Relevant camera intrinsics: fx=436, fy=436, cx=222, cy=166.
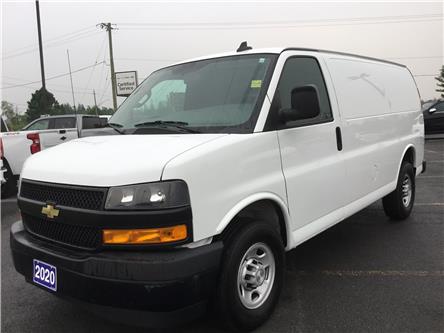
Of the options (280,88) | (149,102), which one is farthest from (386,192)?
(149,102)

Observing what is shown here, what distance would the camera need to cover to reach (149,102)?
3943 millimetres

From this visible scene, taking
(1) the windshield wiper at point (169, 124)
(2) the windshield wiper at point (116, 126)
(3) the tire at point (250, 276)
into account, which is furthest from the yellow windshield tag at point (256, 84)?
(2) the windshield wiper at point (116, 126)

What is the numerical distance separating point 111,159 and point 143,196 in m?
0.38

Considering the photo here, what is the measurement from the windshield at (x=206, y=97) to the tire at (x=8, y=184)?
570cm

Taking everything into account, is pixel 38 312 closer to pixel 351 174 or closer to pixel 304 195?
pixel 304 195

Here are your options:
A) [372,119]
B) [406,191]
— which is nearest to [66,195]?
[372,119]

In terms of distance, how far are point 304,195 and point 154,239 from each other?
4.90ft

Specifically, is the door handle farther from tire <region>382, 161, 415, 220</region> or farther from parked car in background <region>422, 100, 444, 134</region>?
parked car in background <region>422, 100, 444, 134</region>

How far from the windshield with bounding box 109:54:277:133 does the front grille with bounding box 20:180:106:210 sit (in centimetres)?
96

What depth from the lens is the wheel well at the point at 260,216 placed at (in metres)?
2.95

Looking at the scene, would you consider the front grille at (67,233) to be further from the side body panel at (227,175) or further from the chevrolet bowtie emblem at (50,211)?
the side body panel at (227,175)

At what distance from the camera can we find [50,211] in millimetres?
2857

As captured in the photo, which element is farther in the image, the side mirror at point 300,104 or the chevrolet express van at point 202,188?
the side mirror at point 300,104

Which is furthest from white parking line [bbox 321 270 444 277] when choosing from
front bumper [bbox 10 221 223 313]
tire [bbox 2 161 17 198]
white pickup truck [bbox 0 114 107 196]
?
tire [bbox 2 161 17 198]
